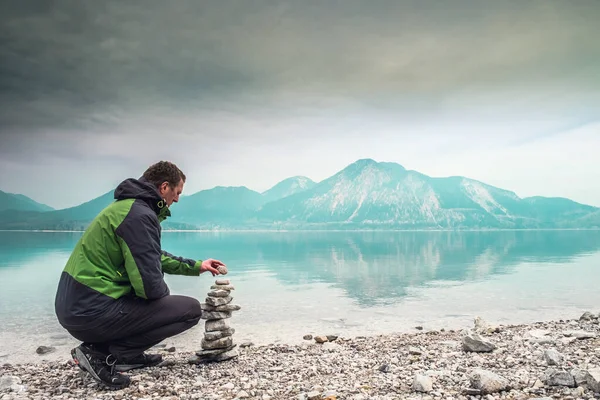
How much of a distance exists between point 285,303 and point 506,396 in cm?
1751

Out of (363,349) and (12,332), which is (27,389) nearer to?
(363,349)

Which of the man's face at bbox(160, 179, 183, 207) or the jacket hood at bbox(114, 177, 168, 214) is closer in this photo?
the jacket hood at bbox(114, 177, 168, 214)

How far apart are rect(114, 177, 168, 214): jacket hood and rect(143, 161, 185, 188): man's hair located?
0.56ft

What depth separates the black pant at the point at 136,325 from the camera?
696 cm

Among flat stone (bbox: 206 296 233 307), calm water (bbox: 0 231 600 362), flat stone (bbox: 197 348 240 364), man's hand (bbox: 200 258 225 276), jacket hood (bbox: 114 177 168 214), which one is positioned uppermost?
jacket hood (bbox: 114 177 168 214)

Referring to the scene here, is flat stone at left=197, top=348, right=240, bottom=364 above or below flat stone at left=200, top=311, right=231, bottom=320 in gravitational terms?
below

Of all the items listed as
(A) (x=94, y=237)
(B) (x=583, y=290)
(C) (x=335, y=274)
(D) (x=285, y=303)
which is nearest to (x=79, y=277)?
(A) (x=94, y=237)

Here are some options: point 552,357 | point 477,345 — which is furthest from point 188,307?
point 552,357

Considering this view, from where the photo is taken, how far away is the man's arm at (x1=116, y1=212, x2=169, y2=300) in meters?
6.72

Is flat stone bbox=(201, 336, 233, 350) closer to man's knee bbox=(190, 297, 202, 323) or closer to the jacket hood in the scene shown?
man's knee bbox=(190, 297, 202, 323)

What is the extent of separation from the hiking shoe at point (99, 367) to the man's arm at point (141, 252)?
130 centimetres

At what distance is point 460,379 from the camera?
292 inches

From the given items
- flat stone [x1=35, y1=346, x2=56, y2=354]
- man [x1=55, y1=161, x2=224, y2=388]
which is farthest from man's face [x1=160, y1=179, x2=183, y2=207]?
flat stone [x1=35, y1=346, x2=56, y2=354]

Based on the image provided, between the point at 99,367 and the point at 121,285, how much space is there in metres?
1.47
